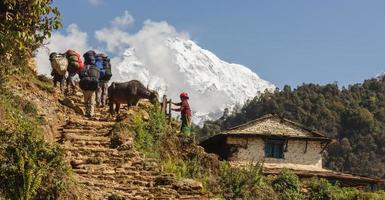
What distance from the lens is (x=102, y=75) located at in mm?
27516

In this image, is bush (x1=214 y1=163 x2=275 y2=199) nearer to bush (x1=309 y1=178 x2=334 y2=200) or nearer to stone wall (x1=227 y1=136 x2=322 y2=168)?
bush (x1=309 y1=178 x2=334 y2=200)

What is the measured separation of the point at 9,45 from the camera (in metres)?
13.1

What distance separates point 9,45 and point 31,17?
0.73 meters

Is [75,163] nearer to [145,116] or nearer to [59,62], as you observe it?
[145,116]

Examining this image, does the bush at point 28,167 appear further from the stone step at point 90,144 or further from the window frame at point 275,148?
the window frame at point 275,148

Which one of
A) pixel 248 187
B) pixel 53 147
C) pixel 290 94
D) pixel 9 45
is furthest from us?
pixel 290 94

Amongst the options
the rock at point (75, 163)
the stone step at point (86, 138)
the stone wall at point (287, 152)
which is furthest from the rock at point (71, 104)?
the stone wall at point (287, 152)

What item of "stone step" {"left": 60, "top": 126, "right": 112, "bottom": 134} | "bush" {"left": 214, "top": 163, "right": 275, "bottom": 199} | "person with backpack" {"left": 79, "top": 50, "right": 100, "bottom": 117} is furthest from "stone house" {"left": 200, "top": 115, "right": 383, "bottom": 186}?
"stone step" {"left": 60, "top": 126, "right": 112, "bottom": 134}

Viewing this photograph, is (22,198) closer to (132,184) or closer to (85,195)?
(85,195)

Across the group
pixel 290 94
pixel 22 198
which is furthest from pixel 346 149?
pixel 22 198

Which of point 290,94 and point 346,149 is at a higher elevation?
point 290,94

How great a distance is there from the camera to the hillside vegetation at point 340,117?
77.6 metres

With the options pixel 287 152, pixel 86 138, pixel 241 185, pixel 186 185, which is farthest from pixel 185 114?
pixel 287 152

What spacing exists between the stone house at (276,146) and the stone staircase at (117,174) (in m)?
15.0
